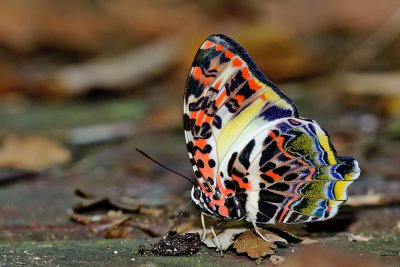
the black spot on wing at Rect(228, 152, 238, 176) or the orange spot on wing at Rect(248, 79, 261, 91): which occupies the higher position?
the orange spot on wing at Rect(248, 79, 261, 91)

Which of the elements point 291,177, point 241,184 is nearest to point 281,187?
point 291,177

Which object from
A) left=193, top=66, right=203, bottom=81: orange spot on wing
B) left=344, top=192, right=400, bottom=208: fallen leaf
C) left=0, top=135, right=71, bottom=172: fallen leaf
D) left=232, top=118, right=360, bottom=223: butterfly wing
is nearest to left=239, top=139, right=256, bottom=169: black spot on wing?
left=232, top=118, right=360, bottom=223: butterfly wing

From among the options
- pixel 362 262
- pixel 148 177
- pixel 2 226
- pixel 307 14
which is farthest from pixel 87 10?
pixel 362 262

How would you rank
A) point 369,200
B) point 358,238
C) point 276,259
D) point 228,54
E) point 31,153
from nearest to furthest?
point 276,259, point 228,54, point 358,238, point 369,200, point 31,153

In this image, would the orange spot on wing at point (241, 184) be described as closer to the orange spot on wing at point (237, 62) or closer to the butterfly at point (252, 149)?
the butterfly at point (252, 149)

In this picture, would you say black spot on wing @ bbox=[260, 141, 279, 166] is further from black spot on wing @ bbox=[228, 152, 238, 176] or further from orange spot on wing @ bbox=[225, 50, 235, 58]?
orange spot on wing @ bbox=[225, 50, 235, 58]

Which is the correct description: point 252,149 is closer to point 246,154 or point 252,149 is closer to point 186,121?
point 246,154
